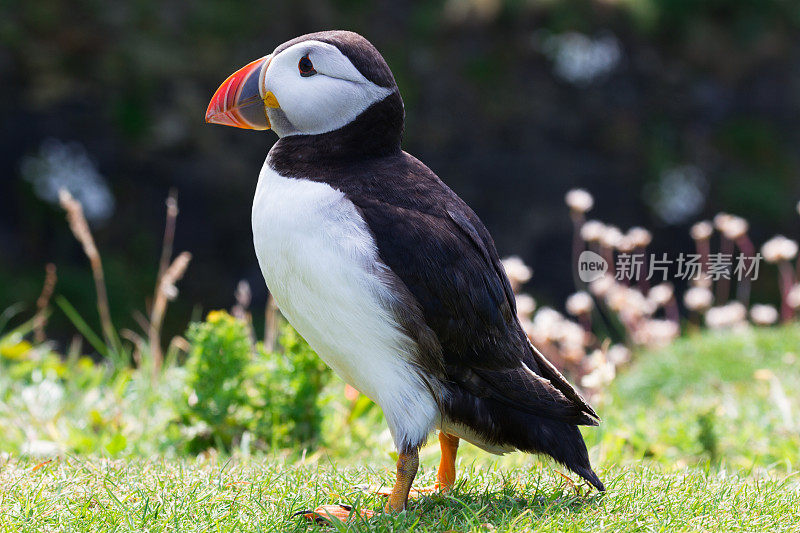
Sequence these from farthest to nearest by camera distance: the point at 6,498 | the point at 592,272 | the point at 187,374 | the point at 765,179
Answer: the point at 765,179 → the point at 592,272 → the point at 187,374 → the point at 6,498

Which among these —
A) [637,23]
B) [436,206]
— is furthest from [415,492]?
[637,23]

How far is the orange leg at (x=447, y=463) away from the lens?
106 inches

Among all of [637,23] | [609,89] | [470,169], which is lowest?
[470,169]

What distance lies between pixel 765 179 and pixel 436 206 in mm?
6915

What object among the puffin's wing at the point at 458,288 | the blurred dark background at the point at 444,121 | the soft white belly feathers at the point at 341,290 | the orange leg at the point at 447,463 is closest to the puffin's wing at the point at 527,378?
the puffin's wing at the point at 458,288

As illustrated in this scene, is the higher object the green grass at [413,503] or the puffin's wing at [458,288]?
the puffin's wing at [458,288]

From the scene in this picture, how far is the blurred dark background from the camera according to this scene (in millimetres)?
7199

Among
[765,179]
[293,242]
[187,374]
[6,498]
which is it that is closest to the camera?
[293,242]

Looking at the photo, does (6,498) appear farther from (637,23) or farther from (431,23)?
(637,23)

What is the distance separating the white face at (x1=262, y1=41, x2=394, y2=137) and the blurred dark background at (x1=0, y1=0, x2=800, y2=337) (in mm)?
4920

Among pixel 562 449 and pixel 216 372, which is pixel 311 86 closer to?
pixel 562 449

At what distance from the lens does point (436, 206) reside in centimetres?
249

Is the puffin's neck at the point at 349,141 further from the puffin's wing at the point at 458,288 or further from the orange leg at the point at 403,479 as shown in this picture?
the orange leg at the point at 403,479

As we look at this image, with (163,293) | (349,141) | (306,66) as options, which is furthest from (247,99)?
(163,293)
